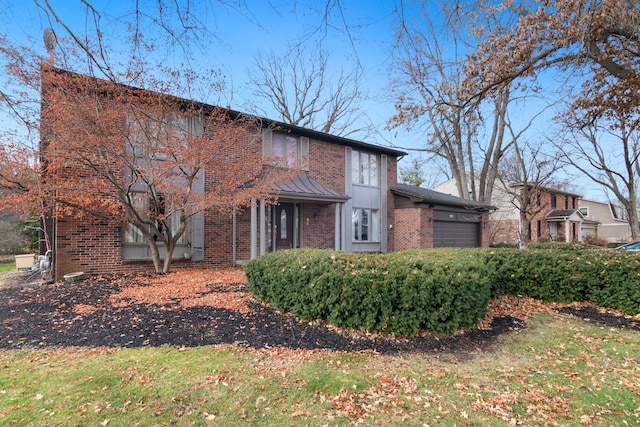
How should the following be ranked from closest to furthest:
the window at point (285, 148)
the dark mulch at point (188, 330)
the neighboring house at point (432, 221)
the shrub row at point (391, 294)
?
the dark mulch at point (188, 330) → the shrub row at point (391, 294) → the window at point (285, 148) → the neighboring house at point (432, 221)

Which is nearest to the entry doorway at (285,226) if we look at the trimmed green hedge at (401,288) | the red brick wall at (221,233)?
the red brick wall at (221,233)

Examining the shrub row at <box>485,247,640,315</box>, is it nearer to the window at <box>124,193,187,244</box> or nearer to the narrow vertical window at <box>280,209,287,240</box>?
the narrow vertical window at <box>280,209,287,240</box>

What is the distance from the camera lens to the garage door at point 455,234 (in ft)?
54.3

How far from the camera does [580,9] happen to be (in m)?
5.08

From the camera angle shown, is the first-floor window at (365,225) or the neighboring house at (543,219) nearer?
the first-floor window at (365,225)

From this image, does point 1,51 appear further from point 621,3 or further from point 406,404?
point 621,3

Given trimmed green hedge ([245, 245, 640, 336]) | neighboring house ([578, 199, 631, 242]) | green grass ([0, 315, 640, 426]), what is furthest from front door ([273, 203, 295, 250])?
neighboring house ([578, 199, 631, 242])

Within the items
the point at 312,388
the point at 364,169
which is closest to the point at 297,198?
the point at 364,169

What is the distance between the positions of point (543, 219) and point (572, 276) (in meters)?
26.4

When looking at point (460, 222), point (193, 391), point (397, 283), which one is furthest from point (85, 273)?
point (460, 222)

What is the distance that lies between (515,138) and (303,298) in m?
17.1

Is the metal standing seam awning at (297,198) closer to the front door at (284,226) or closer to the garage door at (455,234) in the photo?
the front door at (284,226)

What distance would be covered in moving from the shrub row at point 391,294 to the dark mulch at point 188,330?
21cm

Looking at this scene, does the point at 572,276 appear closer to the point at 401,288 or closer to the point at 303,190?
the point at 401,288
